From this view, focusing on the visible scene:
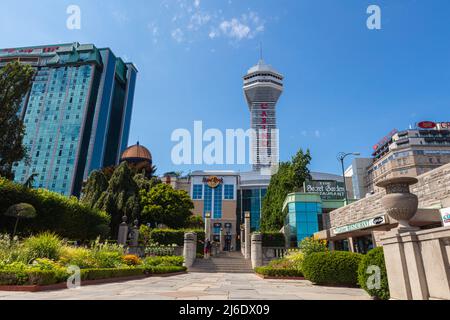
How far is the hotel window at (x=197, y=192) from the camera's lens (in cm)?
6812

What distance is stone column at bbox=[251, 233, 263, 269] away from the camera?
68.6 feet

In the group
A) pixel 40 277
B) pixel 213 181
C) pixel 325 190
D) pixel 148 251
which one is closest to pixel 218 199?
pixel 213 181

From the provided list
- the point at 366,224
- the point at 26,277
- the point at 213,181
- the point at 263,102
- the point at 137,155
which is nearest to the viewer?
the point at 26,277

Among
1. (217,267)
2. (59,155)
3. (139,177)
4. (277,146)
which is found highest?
(277,146)

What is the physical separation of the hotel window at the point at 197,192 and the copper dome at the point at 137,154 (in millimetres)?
13393

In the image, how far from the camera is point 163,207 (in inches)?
1531

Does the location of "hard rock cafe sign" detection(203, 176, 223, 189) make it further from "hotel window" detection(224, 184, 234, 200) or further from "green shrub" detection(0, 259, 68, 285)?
"green shrub" detection(0, 259, 68, 285)

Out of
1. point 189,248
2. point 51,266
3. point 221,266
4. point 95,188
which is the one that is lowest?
point 221,266

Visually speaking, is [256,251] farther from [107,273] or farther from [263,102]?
[263,102]

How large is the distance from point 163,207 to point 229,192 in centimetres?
3237
